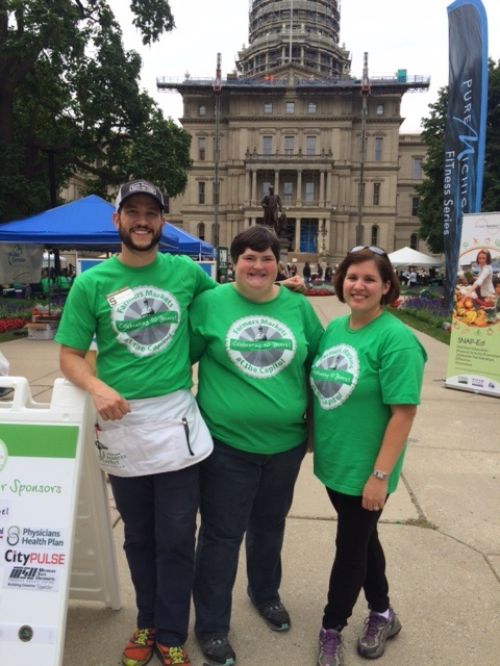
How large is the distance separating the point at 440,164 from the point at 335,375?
112 ft

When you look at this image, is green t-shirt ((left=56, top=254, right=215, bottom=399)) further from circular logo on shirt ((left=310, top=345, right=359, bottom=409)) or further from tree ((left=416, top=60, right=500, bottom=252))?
tree ((left=416, top=60, right=500, bottom=252))

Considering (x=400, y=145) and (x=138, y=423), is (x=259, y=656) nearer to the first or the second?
(x=138, y=423)

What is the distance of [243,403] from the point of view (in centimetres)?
218

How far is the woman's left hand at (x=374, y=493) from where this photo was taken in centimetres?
→ 206

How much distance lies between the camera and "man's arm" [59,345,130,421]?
6.31ft

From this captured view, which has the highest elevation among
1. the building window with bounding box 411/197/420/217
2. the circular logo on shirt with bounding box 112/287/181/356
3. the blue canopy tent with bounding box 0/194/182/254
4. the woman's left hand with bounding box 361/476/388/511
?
the building window with bounding box 411/197/420/217

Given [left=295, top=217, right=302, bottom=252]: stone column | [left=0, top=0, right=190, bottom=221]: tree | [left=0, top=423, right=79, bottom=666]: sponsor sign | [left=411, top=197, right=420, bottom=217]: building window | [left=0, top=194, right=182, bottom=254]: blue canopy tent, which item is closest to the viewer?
[left=0, top=423, right=79, bottom=666]: sponsor sign

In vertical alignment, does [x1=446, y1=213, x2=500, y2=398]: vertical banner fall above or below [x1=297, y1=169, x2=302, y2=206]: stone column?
below

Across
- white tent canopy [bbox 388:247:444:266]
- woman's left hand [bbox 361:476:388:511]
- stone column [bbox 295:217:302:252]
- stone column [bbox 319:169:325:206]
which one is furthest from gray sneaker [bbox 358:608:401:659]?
stone column [bbox 319:169:325:206]

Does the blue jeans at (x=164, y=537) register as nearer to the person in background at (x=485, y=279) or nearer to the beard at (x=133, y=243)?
the beard at (x=133, y=243)

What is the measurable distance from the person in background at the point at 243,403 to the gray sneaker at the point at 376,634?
0.44 m

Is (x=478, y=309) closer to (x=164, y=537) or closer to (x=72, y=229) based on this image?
(x=164, y=537)

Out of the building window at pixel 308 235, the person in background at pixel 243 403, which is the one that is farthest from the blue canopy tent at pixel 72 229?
the building window at pixel 308 235

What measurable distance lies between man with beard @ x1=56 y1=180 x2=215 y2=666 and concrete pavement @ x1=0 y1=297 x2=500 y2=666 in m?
0.36
